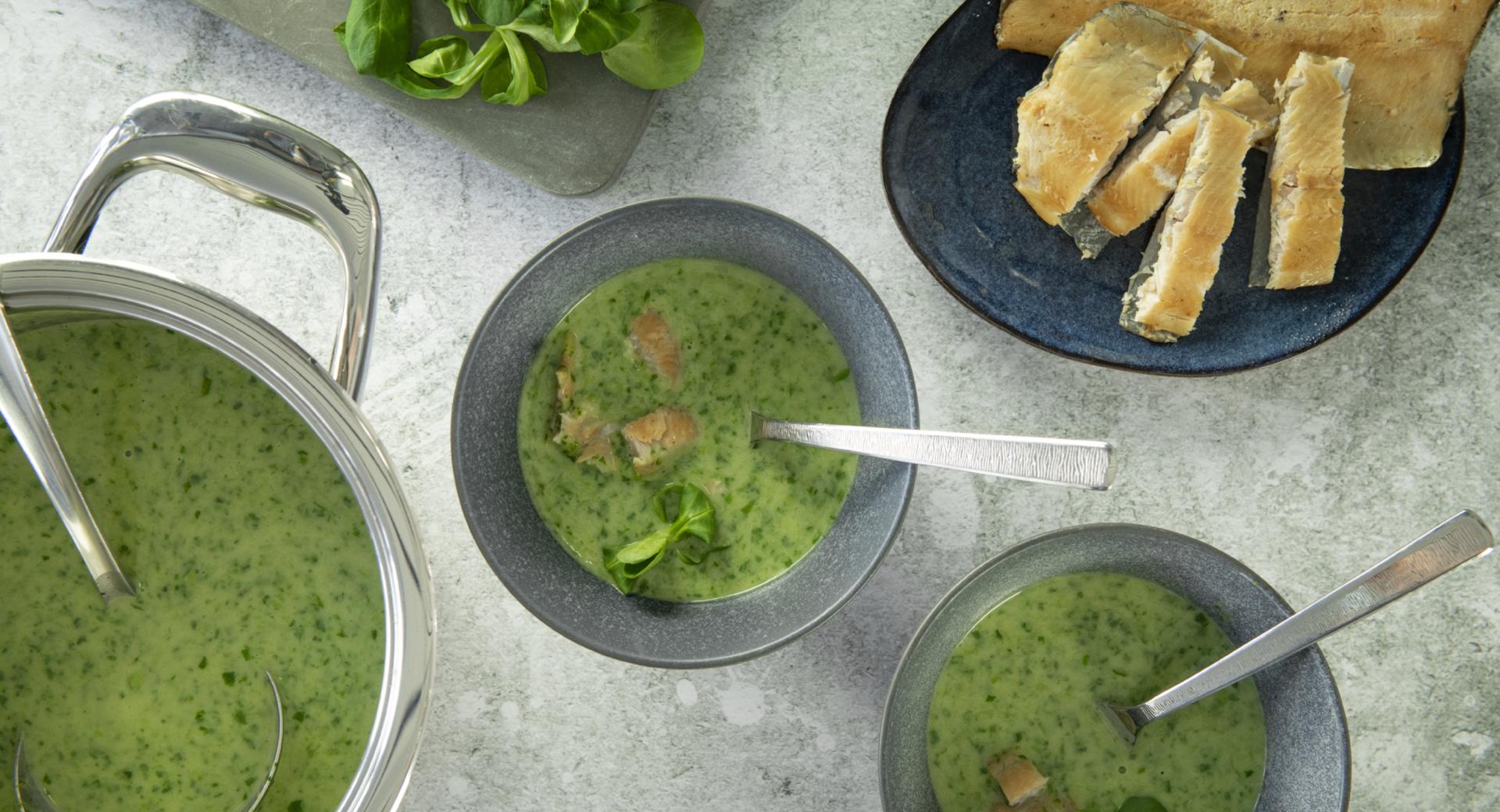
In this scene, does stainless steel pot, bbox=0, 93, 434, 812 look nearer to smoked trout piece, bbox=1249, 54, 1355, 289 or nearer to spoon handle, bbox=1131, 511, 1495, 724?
spoon handle, bbox=1131, 511, 1495, 724

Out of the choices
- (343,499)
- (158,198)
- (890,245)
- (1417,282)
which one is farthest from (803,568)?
(158,198)

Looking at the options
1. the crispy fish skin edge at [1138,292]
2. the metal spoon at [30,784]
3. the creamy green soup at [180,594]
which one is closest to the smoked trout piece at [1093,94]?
the crispy fish skin edge at [1138,292]

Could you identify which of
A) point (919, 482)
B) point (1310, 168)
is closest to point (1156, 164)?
point (1310, 168)

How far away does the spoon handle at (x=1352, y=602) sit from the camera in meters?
1.11

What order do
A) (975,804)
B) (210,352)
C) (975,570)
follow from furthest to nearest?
(975,804), (975,570), (210,352)

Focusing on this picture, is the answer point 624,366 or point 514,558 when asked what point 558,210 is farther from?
point 514,558

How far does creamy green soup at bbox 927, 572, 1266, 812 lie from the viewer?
1.57 meters

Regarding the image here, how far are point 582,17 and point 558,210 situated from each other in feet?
1.08

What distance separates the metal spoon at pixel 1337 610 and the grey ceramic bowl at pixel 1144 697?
14cm

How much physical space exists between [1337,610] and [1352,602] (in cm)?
3

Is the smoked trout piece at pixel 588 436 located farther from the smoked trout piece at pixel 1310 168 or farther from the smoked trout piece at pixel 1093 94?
the smoked trout piece at pixel 1310 168

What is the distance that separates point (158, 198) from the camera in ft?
5.67

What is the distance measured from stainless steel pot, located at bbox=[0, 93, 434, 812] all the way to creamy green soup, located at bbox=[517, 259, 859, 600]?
0.40 meters

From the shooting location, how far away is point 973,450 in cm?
119
